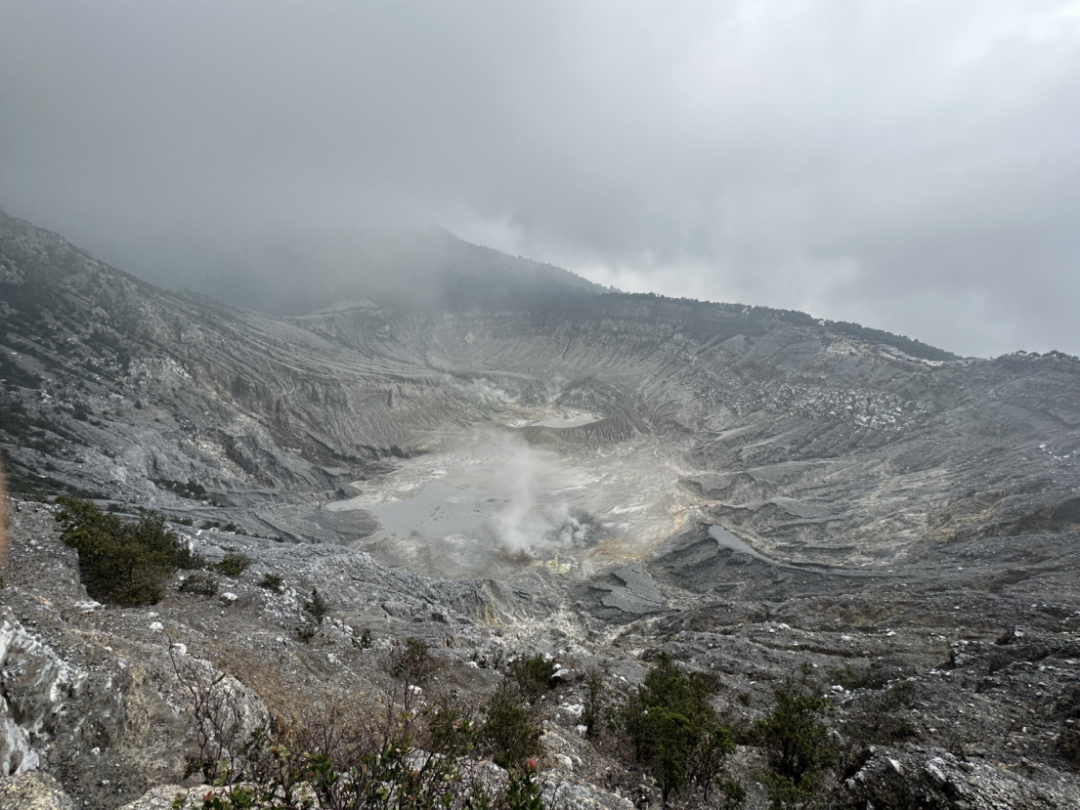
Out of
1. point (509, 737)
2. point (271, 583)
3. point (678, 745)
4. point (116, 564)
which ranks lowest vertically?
point (271, 583)

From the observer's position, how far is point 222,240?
194625mm

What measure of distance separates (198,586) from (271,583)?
3.06m

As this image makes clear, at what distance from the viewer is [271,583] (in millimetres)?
19156

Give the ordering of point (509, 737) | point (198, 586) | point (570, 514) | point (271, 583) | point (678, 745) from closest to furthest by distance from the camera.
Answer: point (509, 737), point (678, 745), point (198, 586), point (271, 583), point (570, 514)

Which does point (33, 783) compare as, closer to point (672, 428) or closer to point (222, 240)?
point (672, 428)

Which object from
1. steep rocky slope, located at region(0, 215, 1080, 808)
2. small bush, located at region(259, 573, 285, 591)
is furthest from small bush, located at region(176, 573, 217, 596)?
small bush, located at region(259, 573, 285, 591)

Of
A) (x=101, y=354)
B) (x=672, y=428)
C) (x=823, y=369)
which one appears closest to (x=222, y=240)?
(x=101, y=354)

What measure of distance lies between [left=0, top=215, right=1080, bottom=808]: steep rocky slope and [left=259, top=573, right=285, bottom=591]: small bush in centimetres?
54

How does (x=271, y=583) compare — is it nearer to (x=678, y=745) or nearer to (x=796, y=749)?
(x=678, y=745)

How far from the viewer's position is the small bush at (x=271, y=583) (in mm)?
18938

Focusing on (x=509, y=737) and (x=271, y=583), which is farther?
(x=271, y=583)

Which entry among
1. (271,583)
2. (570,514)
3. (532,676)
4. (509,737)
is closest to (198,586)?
(271,583)

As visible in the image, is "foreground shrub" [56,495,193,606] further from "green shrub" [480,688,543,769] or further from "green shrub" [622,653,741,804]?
"green shrub" [622,653,741,804]

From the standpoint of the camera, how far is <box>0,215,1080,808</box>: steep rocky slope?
36.0 feet
